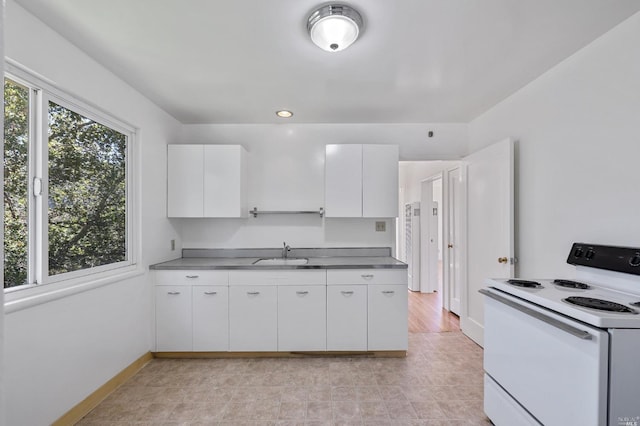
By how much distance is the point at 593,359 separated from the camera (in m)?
A: 1.19

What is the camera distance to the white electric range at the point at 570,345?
1162mm

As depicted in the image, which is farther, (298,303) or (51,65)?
(298,303)

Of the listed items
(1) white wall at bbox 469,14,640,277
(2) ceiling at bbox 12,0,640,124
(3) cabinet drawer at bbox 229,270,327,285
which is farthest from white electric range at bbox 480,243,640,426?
(3) cabinet drawer at bbox 229,270,327,285

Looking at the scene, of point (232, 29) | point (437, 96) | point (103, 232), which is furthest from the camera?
point (437, 96)

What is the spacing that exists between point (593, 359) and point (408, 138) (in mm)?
2621

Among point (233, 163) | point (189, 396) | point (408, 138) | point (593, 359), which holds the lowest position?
point (189, 396)

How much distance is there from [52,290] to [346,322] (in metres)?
2.14

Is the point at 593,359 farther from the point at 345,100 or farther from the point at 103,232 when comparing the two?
the point at 103,232

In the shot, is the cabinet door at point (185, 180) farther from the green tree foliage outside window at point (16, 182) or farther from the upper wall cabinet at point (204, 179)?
the green tree foliage outside window at point (16, 182)

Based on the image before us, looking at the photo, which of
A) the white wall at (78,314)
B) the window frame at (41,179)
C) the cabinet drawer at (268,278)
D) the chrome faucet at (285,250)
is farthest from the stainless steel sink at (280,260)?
the window frame at (41,179)

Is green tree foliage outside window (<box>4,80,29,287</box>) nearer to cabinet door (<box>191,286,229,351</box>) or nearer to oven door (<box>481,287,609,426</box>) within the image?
cabinet door (<box>191,286,229,351</box>)

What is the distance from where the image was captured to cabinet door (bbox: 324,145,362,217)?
305 cm

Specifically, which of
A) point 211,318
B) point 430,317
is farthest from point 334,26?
point 430,317

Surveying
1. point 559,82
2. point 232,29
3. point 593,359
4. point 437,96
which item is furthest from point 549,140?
point 232,29
